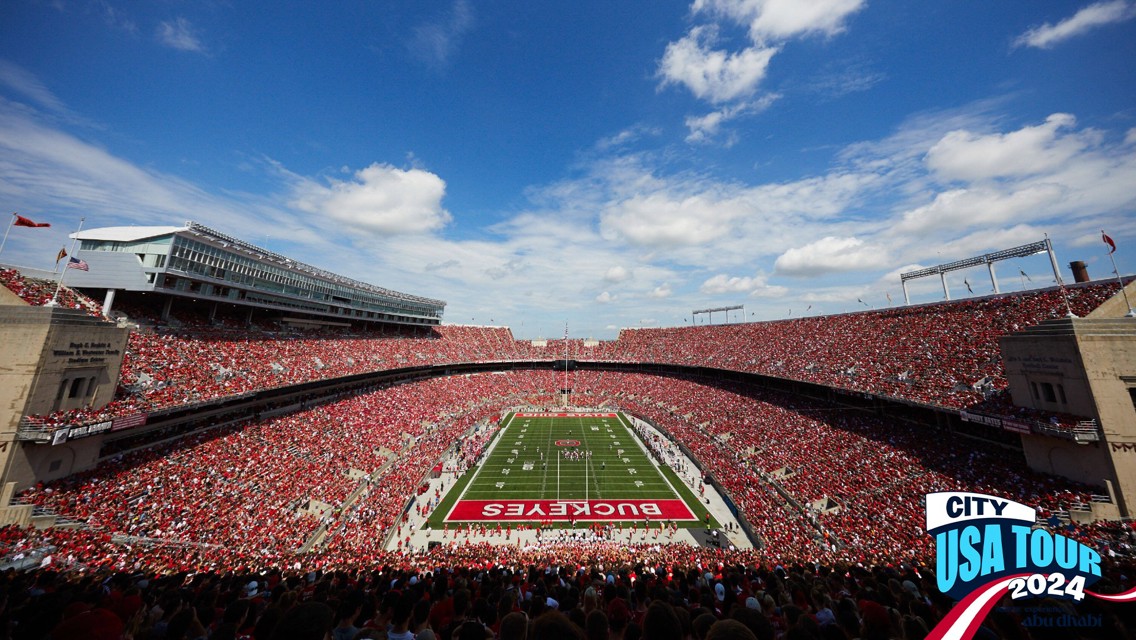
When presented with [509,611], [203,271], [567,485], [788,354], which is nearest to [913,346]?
[788,354]

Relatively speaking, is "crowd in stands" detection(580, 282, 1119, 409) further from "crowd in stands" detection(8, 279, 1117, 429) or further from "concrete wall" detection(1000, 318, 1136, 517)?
"concrete wall" detection(1000, 318, 1136, 517)

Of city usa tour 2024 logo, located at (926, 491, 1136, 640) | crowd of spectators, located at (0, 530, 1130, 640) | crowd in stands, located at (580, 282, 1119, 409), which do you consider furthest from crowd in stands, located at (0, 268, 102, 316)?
crowd in stands, located at (580, 282, 1119, 409)

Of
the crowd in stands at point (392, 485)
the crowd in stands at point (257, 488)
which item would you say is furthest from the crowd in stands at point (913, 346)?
the crowd in stands at point (257, 488)

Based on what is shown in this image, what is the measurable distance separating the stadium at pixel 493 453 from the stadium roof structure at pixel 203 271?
19cm

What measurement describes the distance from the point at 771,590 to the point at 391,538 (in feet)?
62.2

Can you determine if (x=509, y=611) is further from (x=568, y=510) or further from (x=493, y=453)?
(x=493, y=453)

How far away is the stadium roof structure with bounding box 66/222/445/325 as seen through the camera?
2348 cm

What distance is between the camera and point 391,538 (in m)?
20.1

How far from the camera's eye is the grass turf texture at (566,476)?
24.3m

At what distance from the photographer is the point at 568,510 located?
23719mm

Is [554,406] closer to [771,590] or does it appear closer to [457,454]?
[457,454]

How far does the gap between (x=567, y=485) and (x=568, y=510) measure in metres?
3.94

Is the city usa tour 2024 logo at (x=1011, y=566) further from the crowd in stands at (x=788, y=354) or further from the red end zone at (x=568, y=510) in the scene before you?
the red end zone at (x=568, y=510)

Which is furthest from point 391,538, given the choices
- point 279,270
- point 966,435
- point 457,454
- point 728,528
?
point 966,435
